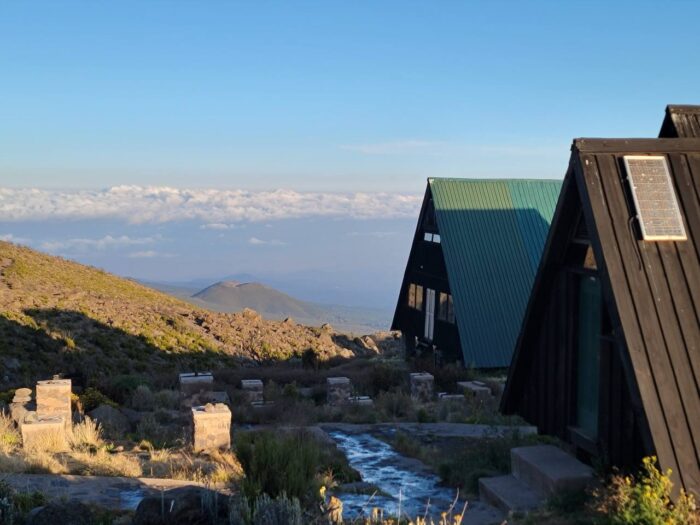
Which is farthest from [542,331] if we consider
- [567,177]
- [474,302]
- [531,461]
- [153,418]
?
[474,302]

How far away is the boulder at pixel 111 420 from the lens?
14.3 m

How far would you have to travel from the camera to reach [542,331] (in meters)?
9.57

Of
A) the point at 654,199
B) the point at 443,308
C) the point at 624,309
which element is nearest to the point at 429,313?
the point at 443,308

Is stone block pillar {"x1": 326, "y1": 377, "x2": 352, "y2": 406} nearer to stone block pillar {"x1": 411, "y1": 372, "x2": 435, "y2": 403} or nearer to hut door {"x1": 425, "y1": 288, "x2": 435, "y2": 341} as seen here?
stone block pillar {"x1": 411, "y1": 372, "x2": 435, "y2": 403}

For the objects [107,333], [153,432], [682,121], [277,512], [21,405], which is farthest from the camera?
[107,333]

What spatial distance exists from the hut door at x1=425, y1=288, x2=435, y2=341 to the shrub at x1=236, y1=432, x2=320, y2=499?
65.2 ft

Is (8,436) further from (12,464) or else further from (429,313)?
(429,313)

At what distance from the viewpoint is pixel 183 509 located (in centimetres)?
668

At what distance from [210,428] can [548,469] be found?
6024mm

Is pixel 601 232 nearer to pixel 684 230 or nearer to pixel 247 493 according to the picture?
pixel 684 230

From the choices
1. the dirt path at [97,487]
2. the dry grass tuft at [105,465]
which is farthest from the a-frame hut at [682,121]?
the dry grass tuft at [105,465]

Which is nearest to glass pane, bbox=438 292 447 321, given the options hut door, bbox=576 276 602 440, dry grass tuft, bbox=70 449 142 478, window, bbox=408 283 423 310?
window, bbox=408 283 423 310

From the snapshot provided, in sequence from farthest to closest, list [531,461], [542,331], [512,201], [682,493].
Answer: [512,201]
[542,331]
[531,461]
[682,493]

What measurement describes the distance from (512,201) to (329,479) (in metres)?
19.7
